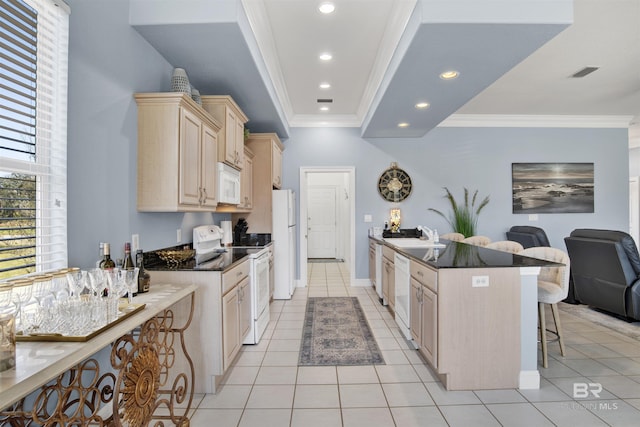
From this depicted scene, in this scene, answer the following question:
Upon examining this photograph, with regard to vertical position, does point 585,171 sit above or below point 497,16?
below

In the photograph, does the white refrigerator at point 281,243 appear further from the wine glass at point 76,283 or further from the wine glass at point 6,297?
the wine glass at point 6,297

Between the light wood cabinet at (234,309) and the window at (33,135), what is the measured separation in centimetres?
102

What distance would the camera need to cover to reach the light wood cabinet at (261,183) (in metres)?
4.63

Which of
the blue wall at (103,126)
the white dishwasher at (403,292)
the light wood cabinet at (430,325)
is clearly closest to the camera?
the blue wall at (103,126)

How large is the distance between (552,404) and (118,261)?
2.95 metres

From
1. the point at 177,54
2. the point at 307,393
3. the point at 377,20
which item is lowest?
the point at 307,393

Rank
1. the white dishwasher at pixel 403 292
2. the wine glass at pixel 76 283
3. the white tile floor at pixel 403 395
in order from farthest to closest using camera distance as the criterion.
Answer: the white dishwasher at pixel 403 292 < the white tile floor at pixel 403 395 < the wine glass at pixel 76 283

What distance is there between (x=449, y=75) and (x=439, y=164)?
2751mm

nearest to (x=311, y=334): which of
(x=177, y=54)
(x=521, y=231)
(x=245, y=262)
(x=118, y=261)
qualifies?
(x=245, y=262)

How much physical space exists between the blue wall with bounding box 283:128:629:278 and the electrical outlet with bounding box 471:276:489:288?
3320 mm

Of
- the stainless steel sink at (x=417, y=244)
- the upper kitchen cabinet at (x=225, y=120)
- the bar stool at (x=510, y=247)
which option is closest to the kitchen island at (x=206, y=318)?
the upper kitchen cabinet at (x=225, y=120)

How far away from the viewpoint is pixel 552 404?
7.00 feet

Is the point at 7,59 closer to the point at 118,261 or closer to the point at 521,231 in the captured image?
the point at 118,261

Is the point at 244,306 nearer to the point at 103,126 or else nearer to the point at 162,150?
the point at 162,150
